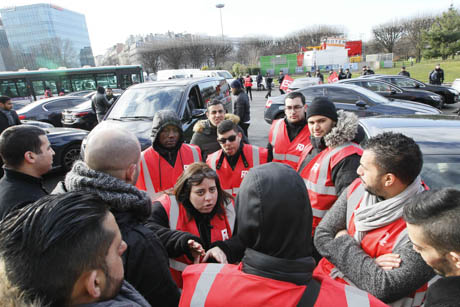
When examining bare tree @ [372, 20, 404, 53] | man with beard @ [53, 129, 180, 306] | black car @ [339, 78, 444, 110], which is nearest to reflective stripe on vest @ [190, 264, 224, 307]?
man with beard @ [53, 129, 180, 306]

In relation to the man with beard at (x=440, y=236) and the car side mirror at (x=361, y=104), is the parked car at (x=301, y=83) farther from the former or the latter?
the man with beard at (x=440, y=236)

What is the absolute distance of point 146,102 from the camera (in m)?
5.59

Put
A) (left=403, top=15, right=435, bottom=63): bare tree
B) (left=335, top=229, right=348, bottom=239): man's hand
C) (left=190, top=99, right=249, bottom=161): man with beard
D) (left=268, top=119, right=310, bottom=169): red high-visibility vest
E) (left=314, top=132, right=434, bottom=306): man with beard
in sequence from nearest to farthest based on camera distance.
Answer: (left=314, top=132, right=434, bottom=306): man with beard → (left=335, top=229, right=348, bottom=239): man's hand → (left=268, top=119, right=310, bottom=169): red high-visibility vest → (left=190, top=99, right=249, bottom=161): man with beard → (left=403, top=15, right=435, bottom=63): bare tree

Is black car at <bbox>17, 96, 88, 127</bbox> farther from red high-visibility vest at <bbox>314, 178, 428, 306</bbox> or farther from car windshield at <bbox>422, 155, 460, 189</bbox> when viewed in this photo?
car windshield at <bbox>422, 155, 460, 189</bbox>

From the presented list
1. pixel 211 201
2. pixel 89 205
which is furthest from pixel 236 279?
pixel 211 201

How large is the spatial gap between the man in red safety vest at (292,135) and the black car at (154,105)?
6.83ft

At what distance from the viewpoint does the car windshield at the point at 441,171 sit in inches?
90.2

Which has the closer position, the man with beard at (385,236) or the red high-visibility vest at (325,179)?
the man with beard at (385,236)

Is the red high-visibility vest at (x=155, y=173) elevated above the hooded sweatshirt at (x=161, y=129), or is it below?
below

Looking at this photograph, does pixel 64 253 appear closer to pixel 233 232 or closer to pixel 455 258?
pixel 233 232

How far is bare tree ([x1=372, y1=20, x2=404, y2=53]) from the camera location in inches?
2094

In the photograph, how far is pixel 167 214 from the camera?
2023 millimetres

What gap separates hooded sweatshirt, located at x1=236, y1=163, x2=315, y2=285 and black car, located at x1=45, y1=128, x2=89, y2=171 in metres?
6.82

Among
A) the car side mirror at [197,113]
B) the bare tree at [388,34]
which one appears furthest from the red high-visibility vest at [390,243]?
the bare tree at [388,34]
